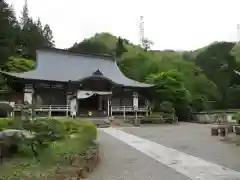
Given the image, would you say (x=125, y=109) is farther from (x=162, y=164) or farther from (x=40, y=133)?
(x=40, y=133)

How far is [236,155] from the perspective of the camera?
419 inches

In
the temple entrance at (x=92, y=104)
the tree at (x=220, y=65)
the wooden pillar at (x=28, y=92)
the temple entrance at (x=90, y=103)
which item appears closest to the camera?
the wooden pillar at (x=28, y=92)

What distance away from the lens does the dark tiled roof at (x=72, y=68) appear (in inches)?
1242

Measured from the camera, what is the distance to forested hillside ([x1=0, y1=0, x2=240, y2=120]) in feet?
109

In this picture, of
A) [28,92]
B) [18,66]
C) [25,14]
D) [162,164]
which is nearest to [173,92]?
[28,92]

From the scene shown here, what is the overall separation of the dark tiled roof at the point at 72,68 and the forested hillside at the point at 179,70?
2.97 meters

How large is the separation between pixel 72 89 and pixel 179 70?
62.0 ft

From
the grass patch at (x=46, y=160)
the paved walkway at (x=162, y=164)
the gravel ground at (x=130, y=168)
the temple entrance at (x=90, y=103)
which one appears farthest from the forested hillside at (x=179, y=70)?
the grass patch at (x=46, y=160)

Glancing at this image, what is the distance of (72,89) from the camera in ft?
103

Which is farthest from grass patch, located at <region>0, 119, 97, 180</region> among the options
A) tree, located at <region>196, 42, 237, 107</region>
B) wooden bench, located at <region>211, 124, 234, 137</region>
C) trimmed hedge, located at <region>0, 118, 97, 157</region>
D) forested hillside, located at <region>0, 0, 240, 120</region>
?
tree, located at <region>196, 42, 237, 107</region>

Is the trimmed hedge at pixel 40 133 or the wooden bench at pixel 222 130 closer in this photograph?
the trimmed hedge at pixel 40 133

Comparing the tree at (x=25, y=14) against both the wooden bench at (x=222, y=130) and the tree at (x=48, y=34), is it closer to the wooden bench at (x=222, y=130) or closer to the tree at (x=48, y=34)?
the tree at (x=48, y=34)

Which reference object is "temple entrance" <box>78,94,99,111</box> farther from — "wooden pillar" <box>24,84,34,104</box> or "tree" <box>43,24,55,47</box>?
"tree" <box>43,24,55,47</box>

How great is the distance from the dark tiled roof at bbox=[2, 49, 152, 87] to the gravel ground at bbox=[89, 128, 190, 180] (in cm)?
2101
